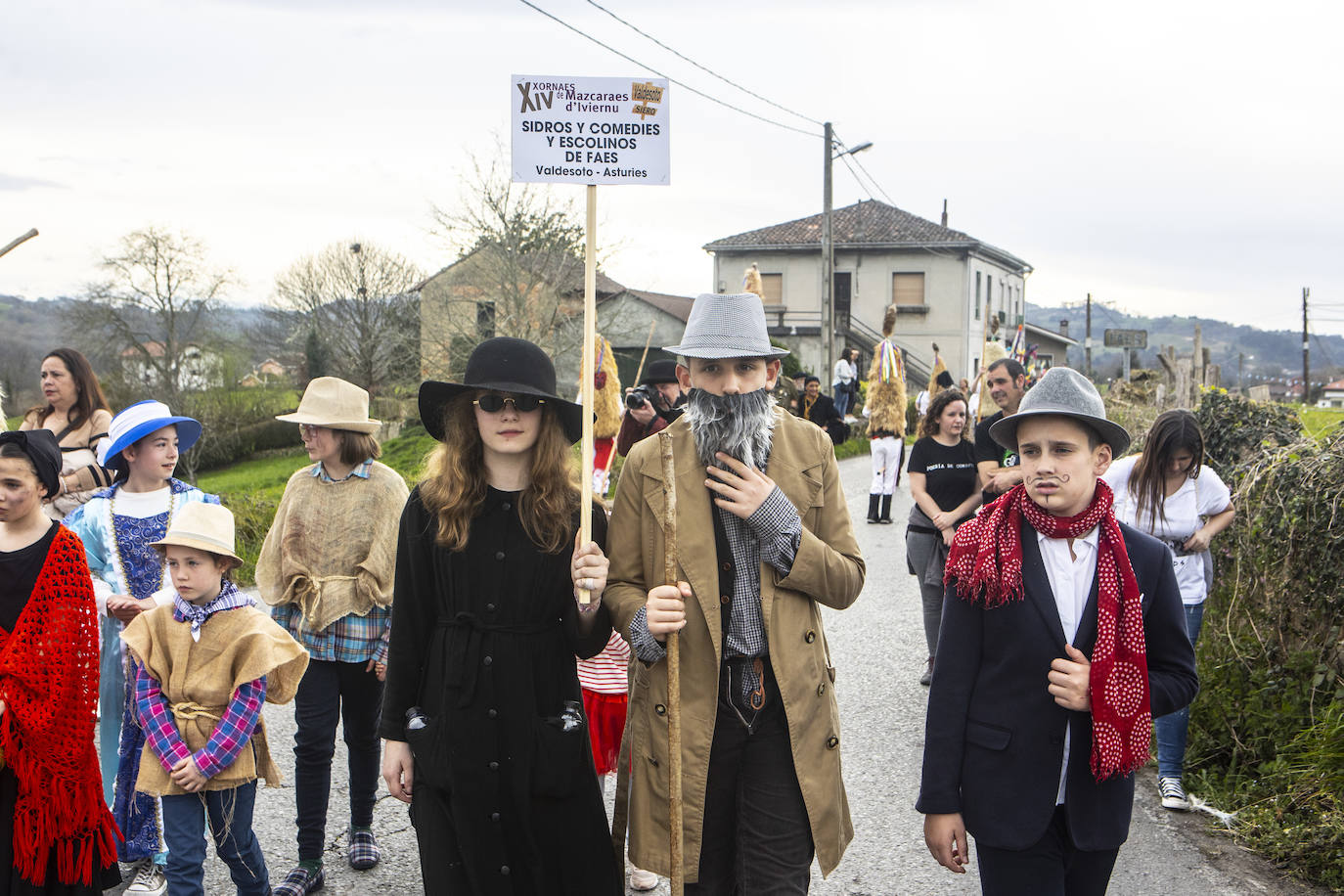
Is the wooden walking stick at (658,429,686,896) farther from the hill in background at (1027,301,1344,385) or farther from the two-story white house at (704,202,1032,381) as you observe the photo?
the hill in background at (1027,301,1344,385)

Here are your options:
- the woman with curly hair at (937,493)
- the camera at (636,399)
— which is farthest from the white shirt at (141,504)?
the woman with curly hair at (937,493)

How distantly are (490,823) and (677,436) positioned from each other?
121 cm

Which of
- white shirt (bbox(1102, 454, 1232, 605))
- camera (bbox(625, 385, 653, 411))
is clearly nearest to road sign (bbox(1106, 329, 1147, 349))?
camera (bbox(625, 385, 653, 411))

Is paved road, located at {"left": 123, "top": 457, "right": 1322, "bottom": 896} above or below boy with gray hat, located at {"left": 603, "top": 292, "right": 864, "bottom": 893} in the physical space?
below

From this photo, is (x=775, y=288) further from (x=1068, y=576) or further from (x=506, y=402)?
(x=1068, y=576)

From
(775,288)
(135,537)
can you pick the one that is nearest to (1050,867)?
(135,537)

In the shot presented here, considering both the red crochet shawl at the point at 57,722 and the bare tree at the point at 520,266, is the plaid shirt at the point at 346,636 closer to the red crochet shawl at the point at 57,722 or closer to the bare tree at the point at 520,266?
the red crochet shawl at the point at 57,722

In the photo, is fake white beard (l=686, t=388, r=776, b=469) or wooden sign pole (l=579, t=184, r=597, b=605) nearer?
wooden sign pole (l=579, t=184, r=597, b=605)

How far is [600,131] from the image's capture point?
9.56ft

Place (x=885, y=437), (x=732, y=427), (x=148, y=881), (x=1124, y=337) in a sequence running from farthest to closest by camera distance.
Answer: (x=1124, y=337)
(x=885, y=437)
(x=148, y=881)
(x=732, y=427)

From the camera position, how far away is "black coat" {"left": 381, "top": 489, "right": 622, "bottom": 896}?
2.88 m

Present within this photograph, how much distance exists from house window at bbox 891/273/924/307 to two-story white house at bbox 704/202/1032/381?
5 centimetres

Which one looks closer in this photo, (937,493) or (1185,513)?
(1185,513)

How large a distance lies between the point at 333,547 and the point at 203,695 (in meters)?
0.84
